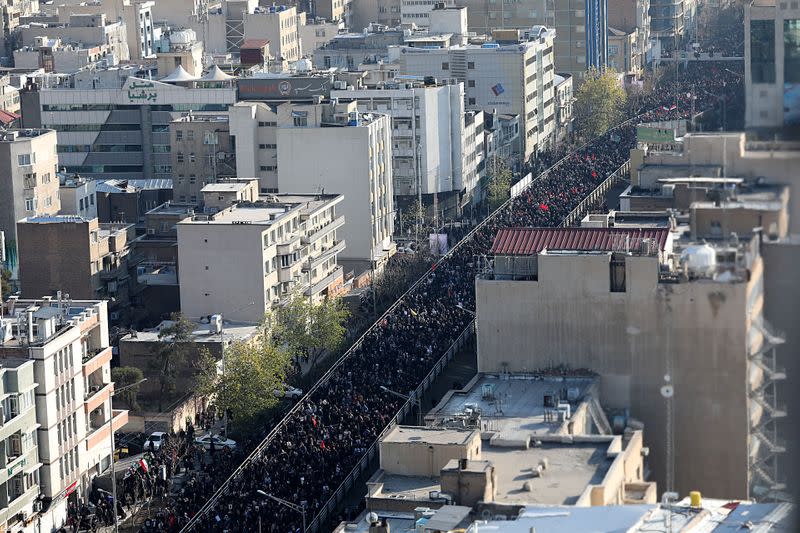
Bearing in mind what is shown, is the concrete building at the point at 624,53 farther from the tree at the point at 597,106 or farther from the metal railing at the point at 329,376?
the metal railing at the point at 329,376

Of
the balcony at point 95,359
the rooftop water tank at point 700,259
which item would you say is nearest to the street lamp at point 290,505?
the balcony at point 95,359

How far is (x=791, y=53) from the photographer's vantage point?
15.0 m

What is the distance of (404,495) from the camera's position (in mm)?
16156

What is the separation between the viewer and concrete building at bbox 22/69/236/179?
41000mm

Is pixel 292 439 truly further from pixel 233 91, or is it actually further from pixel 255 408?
pixel 233 91

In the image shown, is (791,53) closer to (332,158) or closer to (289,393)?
(289,393)

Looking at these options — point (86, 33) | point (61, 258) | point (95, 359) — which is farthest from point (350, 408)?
point (86, 33)

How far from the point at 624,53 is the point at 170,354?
117 ft

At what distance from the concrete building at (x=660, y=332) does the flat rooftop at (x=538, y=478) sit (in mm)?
505

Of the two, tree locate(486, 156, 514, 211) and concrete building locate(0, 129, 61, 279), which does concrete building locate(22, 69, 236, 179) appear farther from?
concrete building locate(0, 129, 61, 279)

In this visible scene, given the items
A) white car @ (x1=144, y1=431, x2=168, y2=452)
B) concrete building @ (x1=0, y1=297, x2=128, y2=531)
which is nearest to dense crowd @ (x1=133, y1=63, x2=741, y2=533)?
white car @ (x1=144, y1=431, x2=168, y2=452)

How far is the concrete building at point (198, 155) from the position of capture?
Result: 119 ft

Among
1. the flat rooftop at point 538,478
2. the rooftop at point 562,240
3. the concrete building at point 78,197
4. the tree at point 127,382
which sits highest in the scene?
the rooftop at point 562,240

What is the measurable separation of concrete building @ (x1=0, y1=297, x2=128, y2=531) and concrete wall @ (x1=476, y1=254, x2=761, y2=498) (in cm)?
486
